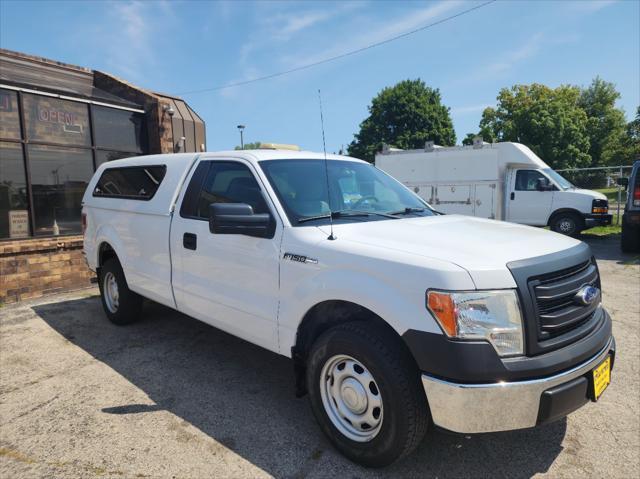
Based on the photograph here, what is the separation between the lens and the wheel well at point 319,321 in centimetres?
255

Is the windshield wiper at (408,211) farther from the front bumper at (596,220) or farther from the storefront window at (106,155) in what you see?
the front bumper at (596,220)

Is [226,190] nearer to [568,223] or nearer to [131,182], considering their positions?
[131,182]

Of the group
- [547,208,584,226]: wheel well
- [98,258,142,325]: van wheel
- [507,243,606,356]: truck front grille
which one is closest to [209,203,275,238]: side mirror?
[507,243,606,356]: truck front grille

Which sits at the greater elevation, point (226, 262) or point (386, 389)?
point (226, 262)

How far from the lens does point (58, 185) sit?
25.4 feet

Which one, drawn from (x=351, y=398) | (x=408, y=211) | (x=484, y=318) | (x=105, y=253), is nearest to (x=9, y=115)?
(x=105, y=253)

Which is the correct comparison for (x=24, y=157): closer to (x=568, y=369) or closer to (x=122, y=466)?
(x=122, y=466)

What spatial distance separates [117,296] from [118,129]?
4825 mm

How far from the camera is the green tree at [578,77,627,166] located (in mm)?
40094

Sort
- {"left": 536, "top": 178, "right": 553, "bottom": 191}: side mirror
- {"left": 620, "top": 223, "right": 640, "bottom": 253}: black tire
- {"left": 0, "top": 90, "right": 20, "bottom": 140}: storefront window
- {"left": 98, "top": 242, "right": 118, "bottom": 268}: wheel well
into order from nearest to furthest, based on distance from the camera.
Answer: {"left": 98, "top": 242, "right": 118, "bottom": 268}: wheel well, {"left": 0, "top": 90, "right": 20, "bottom": 140}: storefront window, {"left": 620, "top": 223, "right": 640, "bottom": 253}: black tire, {"left": 536, "top": 178, "right": 553, "bottom": 191}: side mirror

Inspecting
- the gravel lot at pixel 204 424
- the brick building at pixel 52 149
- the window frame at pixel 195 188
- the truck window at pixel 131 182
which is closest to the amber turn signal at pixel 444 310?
the gravel lot at pixel 204 424

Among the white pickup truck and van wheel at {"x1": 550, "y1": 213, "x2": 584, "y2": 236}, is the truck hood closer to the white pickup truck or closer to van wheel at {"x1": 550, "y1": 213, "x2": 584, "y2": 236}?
the white pickup truck

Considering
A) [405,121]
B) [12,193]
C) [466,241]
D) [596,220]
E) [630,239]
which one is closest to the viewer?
[466,241]

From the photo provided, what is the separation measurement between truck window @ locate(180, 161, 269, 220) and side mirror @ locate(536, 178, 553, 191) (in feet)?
39.4
